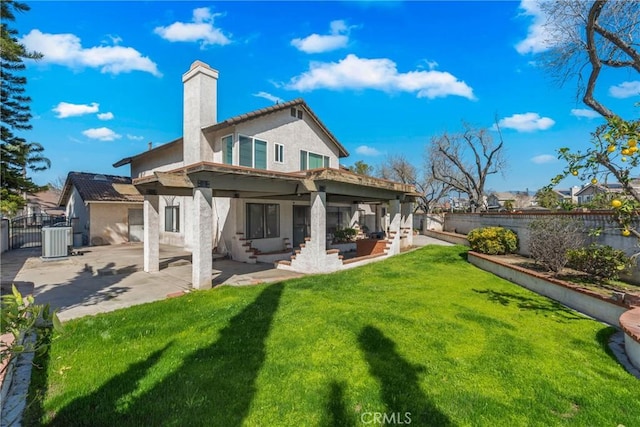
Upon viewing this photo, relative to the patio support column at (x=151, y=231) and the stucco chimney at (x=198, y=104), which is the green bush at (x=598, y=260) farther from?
the stucco chimney at (x=198, y=104)

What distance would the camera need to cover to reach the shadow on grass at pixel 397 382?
3432 mm

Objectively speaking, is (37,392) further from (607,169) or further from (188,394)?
(607,169)

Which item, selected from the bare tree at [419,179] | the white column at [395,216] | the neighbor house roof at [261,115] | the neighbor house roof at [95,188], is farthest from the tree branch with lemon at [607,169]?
the bare tree at [419,179]

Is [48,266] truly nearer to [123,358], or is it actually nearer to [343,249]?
[123,358]

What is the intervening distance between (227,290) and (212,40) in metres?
10.2

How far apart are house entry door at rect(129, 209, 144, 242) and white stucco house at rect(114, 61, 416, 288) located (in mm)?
2960

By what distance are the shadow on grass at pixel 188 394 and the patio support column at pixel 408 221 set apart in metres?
15.6

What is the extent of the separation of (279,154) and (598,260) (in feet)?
42.3

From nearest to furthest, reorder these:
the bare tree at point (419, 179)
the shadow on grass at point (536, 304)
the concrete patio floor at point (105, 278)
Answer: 1. the shadow on grass at point (536, 304)
2. the concrete patio floor at point (105, 278)
3. the bare tree at point (419, 179)

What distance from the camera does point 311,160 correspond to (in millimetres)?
17453

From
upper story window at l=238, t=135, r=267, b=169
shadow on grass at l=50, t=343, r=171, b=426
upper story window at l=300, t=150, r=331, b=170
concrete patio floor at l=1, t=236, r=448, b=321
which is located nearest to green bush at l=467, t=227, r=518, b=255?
concrete patio floor at l=1, t=236, r=448, b=321

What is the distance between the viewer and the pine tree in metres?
9.33

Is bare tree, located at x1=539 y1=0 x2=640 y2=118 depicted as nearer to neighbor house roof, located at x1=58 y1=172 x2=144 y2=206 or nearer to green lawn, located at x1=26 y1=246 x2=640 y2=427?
green lawn, located at x1=26 y1=246 x2=640 y2=427

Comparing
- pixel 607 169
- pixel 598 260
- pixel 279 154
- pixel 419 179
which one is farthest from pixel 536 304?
pixel 419 179
